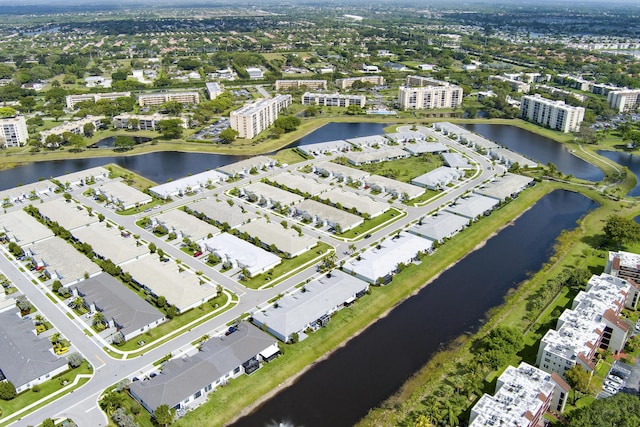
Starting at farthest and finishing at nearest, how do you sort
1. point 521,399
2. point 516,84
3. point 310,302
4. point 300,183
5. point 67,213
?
point 516,84, point 300,183, point 67,213, point 310,302, point 521,399

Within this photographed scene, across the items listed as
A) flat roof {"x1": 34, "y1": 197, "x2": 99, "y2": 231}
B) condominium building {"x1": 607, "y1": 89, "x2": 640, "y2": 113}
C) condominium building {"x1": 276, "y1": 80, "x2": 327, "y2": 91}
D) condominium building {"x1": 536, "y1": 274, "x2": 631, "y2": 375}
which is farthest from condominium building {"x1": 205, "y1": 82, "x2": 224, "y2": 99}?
condominium building {"x1": 536, "y1": 274, "x2": 631, "y2": 375}

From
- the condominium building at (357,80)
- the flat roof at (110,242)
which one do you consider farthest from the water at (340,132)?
the flat roof at (110,242)

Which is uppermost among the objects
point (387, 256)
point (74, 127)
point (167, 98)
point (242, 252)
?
point (167, 98)

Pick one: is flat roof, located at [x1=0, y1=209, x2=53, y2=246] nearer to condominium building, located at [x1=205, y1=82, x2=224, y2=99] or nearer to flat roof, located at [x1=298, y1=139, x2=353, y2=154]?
flat roof, located at [x1=298, y1=139, x2=353, y2=154]

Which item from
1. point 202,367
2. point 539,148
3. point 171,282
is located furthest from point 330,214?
Result: point 539,148

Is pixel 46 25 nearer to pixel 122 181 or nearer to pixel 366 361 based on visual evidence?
pixel 122 181

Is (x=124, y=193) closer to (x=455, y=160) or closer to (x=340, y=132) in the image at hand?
(x=340, y=132)
